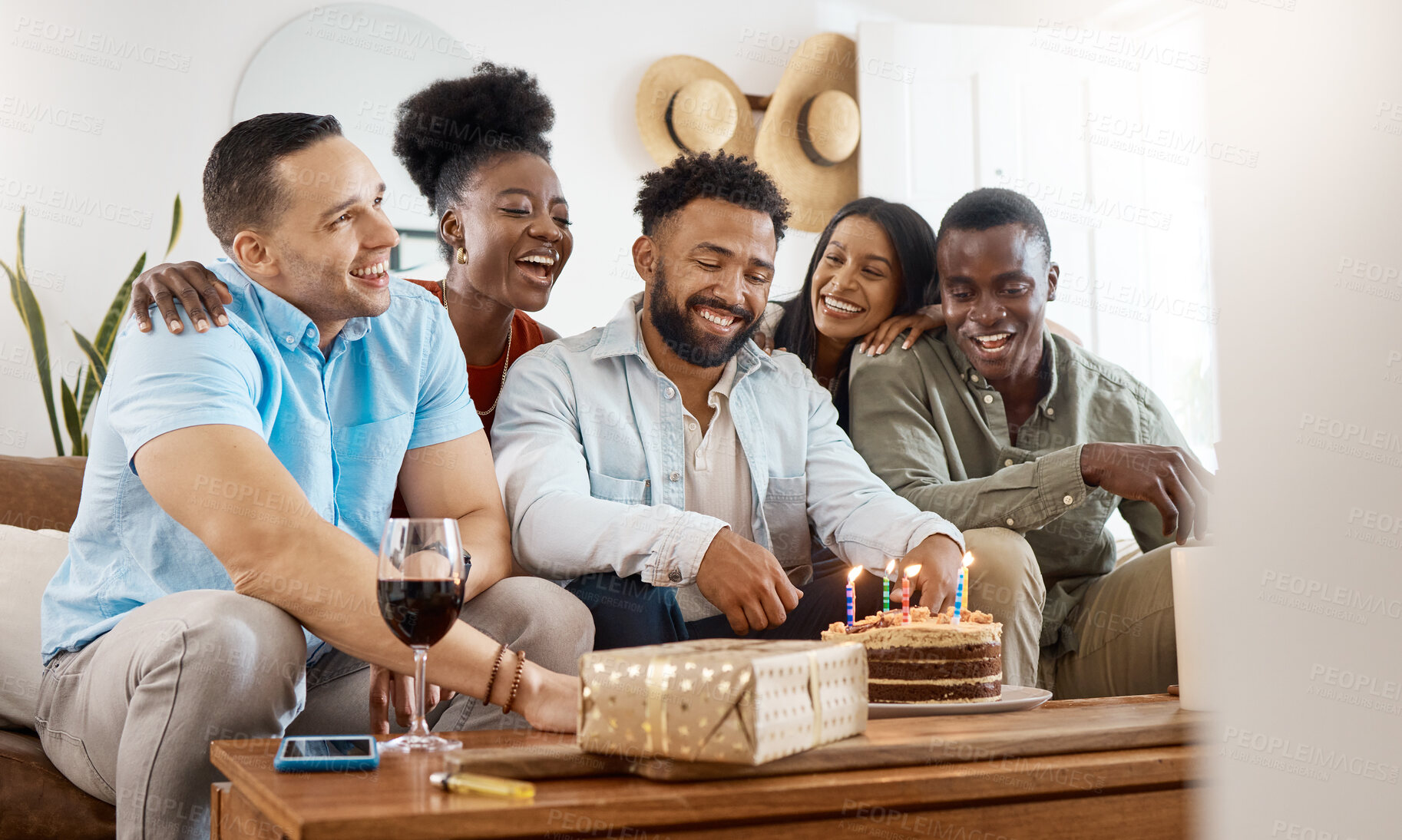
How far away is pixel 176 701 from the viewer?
1.14 m

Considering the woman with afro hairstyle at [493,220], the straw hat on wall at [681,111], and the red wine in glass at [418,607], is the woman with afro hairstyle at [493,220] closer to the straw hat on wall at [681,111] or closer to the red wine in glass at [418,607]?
the red wine in glass at [418,607]

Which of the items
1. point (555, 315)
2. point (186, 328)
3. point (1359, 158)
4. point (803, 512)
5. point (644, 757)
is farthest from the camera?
point (555, 315)

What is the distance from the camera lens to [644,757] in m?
0.83

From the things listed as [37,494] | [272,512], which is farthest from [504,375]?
[272,512]

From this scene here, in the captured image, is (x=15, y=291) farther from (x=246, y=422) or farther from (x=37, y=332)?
(x=246, y=422)

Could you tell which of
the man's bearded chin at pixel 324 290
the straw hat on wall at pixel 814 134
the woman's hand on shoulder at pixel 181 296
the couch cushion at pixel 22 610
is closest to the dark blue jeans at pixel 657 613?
the man's bearded chin at pixel 324 290

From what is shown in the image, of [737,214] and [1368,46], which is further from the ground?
[737,214]

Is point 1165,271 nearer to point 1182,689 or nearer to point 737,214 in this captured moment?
point 737,214

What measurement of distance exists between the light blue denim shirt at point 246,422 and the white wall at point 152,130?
194 cm

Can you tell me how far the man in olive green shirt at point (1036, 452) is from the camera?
1896 millimetres

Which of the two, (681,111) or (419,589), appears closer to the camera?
(419,589)

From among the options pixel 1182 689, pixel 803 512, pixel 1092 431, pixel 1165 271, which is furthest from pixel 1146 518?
pixel 1165 271

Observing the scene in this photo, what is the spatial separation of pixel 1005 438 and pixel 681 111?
6.81 ft

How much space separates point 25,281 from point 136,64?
29.5 inches
